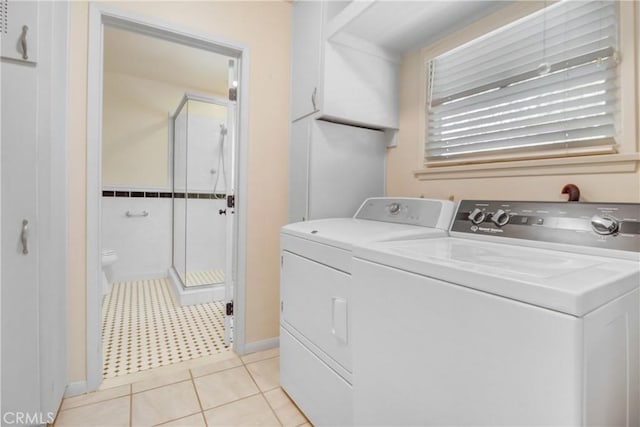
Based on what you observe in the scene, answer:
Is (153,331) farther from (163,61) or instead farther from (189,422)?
(163,61)

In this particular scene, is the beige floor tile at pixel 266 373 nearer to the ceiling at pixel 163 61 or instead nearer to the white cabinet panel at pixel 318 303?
the white cabinet panel at pixel 318 303

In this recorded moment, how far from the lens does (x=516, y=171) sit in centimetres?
139

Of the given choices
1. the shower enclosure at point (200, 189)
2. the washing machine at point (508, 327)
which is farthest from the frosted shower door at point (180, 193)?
the washing machine at point (508, 327)

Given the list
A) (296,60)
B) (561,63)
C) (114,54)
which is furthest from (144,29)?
(561,63)

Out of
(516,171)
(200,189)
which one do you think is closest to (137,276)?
(200,189)

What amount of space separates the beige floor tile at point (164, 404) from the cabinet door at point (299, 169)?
3.70 feet

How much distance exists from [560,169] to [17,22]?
7.10 feet

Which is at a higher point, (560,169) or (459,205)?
(560,169)

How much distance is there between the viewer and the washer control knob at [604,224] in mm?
910

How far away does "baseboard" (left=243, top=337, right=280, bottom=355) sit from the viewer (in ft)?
6.59

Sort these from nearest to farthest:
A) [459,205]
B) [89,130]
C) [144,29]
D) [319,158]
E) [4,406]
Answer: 1. [4,406]
2. [459,205]
3. [89,130]
4. [144,29]
5. [319,158]

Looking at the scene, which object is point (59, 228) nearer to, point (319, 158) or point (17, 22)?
point (17, 22)

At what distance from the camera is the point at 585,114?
46.4 inches

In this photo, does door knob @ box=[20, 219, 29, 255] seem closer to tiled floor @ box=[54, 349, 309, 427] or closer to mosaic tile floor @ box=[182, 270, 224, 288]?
tiled floor @ box=[54, 349, 309, 427]
